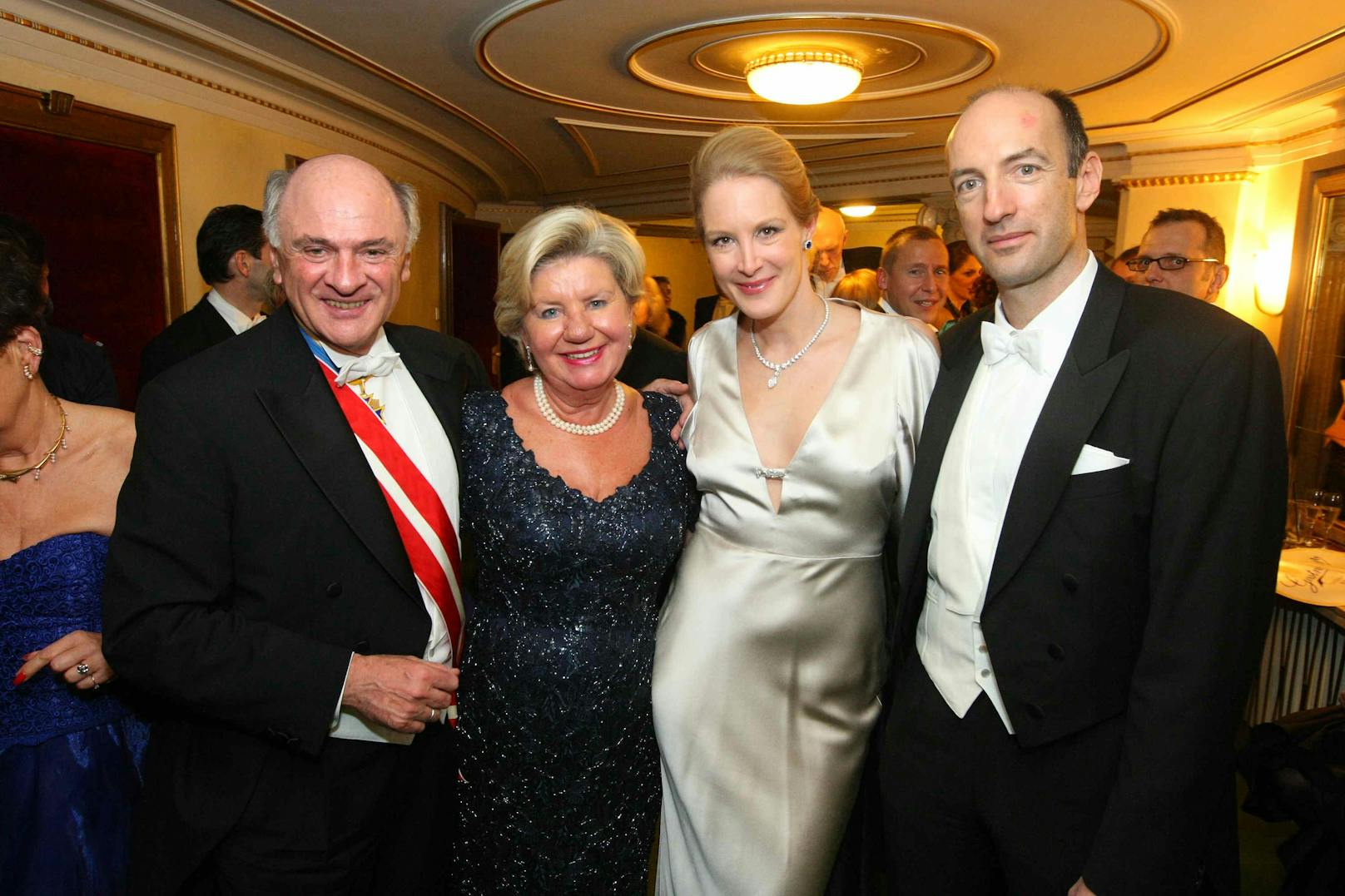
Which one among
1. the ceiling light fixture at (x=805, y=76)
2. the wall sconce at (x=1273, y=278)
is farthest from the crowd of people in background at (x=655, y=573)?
the wall sconce at (x=1273, y=278)

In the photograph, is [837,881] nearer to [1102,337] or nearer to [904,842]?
[904,842]

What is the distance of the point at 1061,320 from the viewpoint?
143cm

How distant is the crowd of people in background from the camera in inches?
52.3

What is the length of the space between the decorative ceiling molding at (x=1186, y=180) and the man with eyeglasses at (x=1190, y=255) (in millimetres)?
4392

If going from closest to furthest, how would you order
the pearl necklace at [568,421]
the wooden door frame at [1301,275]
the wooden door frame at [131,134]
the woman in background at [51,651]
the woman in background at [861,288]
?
1. the woman in background at [51,651]
2. the pearl necklace at [568,421]
3. the woman in background at [861,288]
4. the wooden door frame at [131,134]
5. the wooden door frame at [1301,275]

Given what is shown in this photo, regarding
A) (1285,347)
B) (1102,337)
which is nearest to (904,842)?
(1102,337)

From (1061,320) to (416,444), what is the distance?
1.19 metres

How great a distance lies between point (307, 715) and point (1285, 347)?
23.3 ft

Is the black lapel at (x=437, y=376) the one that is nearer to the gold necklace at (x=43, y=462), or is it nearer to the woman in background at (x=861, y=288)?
the gold necklace at (x=43, y=462)

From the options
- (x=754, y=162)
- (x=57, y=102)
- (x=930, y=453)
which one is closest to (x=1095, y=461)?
(x=930, y=453)

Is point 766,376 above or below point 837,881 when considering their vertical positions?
above

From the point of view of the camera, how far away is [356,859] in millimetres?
1554

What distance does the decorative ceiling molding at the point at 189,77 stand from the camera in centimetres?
411

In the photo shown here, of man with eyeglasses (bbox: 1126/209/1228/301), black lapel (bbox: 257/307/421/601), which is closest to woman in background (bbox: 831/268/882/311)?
man with eyeglasses (bbox: 1126/209/1228/301)
